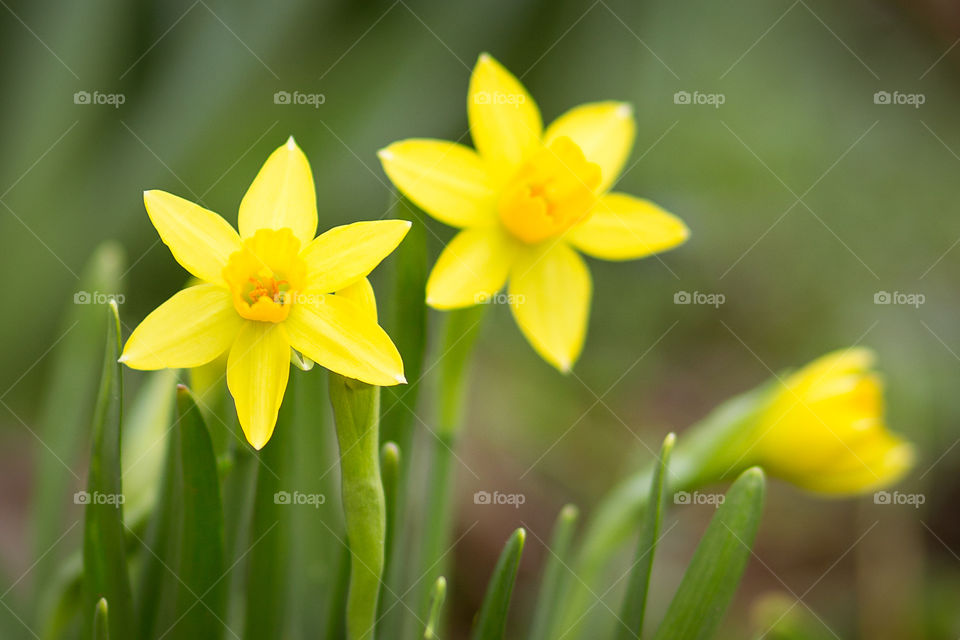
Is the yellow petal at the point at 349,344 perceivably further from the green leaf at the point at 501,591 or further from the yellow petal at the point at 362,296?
the green leaf at the point at 501,591

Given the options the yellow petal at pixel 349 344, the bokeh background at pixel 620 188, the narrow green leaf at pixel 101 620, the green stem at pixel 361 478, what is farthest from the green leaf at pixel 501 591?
the bokeh background at pixel 620 188

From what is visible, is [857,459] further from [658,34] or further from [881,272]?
[658,34]

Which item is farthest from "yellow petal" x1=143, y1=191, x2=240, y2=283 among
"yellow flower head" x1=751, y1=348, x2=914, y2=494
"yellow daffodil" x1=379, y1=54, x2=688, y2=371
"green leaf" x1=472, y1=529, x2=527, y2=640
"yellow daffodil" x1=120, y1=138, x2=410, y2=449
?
"yellow flower head" x1=751, y1=348, x2=914, y2=494

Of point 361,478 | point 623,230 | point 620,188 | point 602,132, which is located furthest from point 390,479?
point 620,188

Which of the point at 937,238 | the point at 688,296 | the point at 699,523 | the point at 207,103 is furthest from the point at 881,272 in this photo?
the point at 207,103

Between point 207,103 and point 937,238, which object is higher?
point 937,238

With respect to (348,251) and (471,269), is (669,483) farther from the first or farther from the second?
(348,251)
